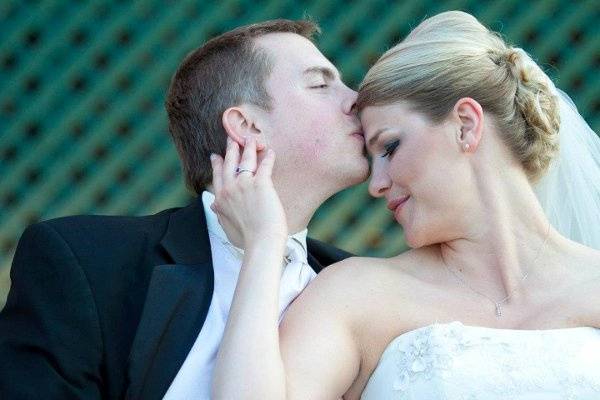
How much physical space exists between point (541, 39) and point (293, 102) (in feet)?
8.99

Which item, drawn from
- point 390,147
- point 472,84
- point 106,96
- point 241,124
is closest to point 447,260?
point 390,147

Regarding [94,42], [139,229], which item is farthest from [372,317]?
[94,42]

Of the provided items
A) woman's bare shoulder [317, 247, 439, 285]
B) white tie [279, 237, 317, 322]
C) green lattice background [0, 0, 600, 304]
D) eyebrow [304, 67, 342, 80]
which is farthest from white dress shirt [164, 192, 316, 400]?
green lattice background [0, 0, 600, 304]

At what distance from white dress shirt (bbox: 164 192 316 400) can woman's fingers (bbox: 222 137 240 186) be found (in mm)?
145

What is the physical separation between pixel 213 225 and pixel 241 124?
0.32 meters

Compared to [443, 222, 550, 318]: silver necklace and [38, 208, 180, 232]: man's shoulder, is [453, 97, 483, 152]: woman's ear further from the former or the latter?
[38, 208, 180, 232]: man's shoulder

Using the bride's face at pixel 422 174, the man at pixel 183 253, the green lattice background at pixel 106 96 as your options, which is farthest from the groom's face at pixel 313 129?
the green lattice background at pixel 106 96

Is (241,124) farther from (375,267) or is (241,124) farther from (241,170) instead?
(375,267)

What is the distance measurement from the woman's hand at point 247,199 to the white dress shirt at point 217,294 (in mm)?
93

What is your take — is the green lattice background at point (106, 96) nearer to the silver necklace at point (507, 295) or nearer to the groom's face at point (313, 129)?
the groom's face at point (313, 129)

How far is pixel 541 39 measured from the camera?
19.7ft

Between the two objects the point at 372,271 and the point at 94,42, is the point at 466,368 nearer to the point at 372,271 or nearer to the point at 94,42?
the point at 372,271

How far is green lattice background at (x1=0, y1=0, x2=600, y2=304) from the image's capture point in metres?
5.73

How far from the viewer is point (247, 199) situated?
3164 millimetres
